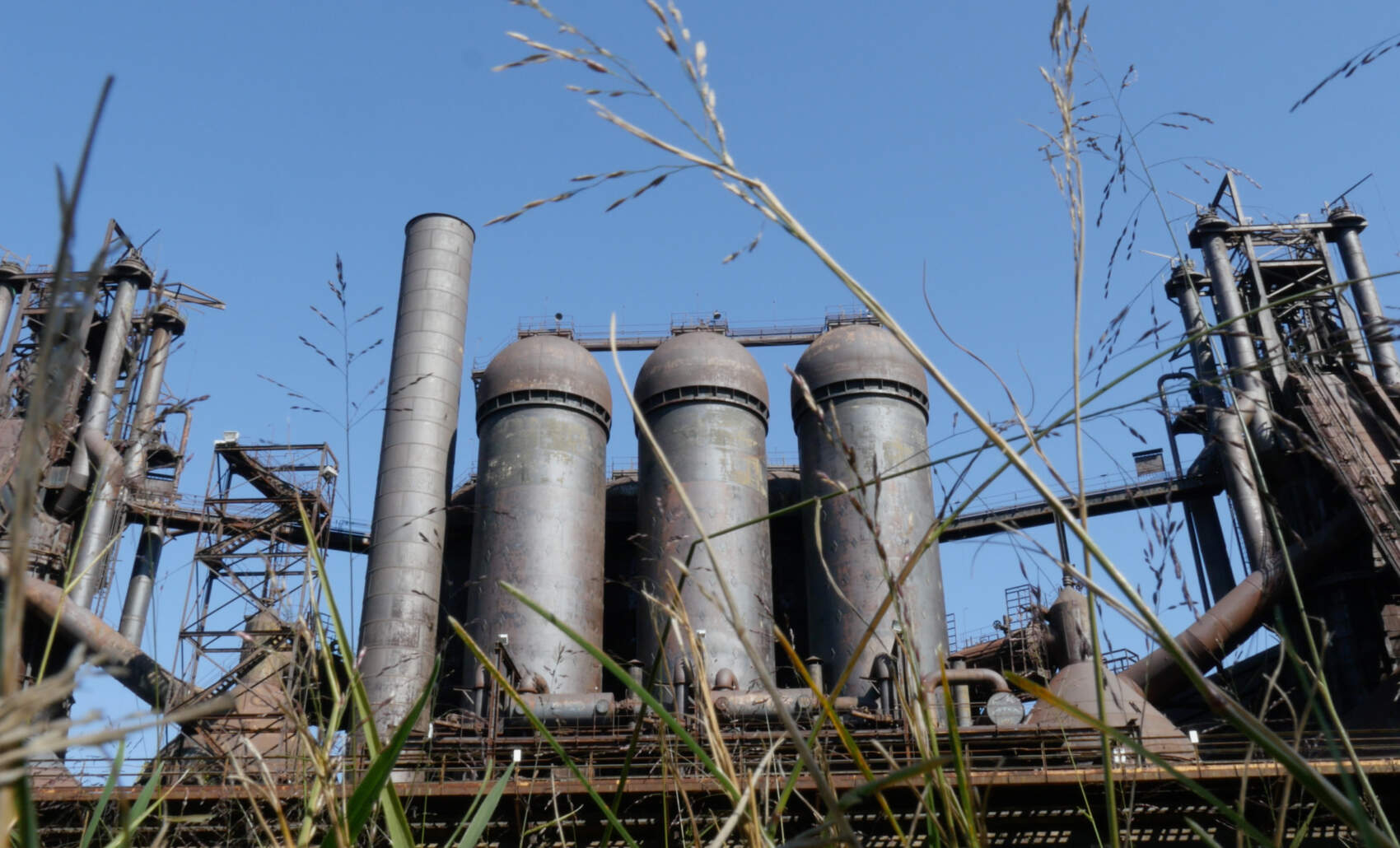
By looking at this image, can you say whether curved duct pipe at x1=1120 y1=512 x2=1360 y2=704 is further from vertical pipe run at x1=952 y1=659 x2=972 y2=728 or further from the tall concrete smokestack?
the tall concrete smokestack

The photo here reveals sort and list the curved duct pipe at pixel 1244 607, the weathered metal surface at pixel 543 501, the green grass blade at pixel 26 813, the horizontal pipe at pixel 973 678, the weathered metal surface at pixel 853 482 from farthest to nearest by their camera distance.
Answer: the curved duct pipe at pixel 1244 607 < the weathered metal surface at pixel 543 501 < the weathered metal surface at pixel 853 482 < the horizontal pipe at pixel 973 678 < the green grass blade at pixel 26 813

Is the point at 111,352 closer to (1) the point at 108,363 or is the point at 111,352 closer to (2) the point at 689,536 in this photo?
(1) the point at 108,363

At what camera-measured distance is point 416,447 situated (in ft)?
75.7

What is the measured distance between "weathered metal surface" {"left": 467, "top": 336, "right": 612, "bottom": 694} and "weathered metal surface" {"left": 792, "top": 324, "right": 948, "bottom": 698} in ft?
15.1

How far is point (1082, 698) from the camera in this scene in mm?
18391

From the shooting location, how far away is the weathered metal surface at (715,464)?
21.3 m

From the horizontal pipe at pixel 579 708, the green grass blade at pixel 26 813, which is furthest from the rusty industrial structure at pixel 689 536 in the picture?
the green grass blade at pixel 26 813

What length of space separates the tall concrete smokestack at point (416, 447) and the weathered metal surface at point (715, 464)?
4310 millimetres

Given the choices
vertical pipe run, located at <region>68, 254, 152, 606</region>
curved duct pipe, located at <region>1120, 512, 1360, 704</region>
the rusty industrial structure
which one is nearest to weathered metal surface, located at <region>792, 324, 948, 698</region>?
the rusty industrial structure

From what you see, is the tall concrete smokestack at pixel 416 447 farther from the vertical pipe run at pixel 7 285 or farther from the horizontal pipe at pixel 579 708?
the vertical pipe run at pixel 7 285

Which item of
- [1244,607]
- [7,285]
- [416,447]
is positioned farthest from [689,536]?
[7,285]

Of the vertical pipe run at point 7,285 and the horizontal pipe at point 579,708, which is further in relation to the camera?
the vertical pipe run at point 7,285

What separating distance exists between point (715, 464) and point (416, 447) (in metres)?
6.34

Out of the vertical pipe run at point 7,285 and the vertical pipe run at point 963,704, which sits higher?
the vertical pipe run at point 7,285
